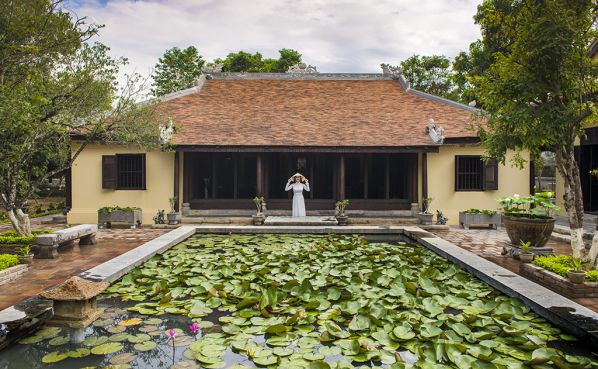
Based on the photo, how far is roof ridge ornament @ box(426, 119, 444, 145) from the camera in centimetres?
1260

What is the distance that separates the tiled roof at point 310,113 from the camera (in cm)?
1330

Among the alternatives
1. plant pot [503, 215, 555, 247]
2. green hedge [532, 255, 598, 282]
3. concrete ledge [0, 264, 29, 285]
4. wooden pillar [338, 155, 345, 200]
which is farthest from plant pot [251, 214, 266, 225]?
green hedge [532, 255, 598, 282]

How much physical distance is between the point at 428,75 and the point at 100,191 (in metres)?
22.9

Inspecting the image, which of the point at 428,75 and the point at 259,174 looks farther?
the point at 428,75

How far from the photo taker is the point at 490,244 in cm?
942

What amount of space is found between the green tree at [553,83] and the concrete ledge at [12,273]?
25.2ft

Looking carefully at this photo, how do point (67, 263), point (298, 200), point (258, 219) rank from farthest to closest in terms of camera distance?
point (298, 200)
point (258, 219)
point (67, 263)

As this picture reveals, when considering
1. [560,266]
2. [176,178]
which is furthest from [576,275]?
[176,178]

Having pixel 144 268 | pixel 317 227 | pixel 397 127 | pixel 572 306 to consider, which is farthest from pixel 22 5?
pixel 397 127

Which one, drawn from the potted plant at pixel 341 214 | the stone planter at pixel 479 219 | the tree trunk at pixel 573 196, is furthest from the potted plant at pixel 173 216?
the tree trunk at pixel 573 196

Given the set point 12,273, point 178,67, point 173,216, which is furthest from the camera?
point 178,67

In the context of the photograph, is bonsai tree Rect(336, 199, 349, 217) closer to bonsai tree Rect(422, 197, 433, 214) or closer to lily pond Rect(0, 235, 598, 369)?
bonsai tree Rect(422, 197, 433, 214)

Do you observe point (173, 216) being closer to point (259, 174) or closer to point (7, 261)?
point (259, 174)

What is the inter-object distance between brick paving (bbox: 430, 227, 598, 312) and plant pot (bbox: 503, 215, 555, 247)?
0.43 metres
